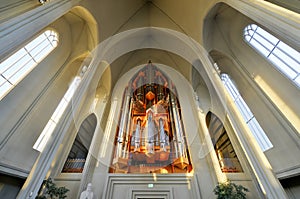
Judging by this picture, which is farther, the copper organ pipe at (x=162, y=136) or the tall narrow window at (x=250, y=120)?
the copper organ pipe at (x=162, y=136)

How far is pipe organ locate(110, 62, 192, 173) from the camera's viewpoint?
15.8 ft

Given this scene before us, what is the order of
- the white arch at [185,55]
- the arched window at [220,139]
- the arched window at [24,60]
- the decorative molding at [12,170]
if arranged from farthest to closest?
1. the arched window at [220,139]
2. the arched window at [24,60]
3. the decorative molding at [12,170]
4. the white arch at [185,55]

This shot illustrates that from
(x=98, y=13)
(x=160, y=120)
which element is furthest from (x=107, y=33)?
(x=160, y=120)

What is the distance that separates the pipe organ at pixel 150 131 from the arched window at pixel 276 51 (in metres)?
3.80

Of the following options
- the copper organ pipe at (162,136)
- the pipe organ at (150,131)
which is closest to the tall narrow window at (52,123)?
the pipe organ at (150,131)

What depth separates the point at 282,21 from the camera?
2.57 meters

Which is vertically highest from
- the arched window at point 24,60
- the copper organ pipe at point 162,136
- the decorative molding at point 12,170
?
the arched window at point 24,60

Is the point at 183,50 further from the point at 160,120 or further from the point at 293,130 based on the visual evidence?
the point at 293,130

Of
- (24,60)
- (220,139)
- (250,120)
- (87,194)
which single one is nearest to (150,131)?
(87,194)

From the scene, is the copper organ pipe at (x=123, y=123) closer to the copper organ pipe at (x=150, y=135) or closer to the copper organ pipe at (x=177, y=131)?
the copper organ pipe at (x=150, y=135)

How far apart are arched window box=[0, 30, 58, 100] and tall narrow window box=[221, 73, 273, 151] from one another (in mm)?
7800

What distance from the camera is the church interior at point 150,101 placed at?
357 cm

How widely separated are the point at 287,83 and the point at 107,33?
7.11m

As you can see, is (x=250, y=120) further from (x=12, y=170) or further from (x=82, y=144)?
(x=12, y=170)
